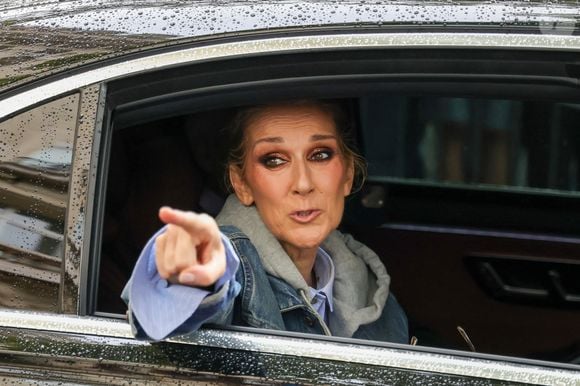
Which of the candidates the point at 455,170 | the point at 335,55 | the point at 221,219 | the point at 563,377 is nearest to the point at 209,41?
the point at 335,55

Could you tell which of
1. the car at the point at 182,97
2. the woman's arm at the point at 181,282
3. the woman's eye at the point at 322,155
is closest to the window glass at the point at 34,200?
the car at the point at 182,97

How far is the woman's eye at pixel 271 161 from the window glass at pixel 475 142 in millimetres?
1644

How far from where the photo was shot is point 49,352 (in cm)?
206

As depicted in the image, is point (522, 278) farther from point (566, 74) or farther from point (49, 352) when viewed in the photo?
point (49, 352)

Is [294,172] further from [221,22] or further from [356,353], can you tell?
[356,353]

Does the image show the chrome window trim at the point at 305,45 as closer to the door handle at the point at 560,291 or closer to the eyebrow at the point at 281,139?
the eyebrow at the point at 281,139

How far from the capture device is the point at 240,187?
2607mm

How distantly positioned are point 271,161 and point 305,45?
0.44m

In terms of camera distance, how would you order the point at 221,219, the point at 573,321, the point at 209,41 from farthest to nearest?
the point at 573,321, the point at 221,219, the point at 209,41

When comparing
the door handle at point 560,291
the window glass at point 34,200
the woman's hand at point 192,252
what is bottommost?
the woman's hand at point 192,252

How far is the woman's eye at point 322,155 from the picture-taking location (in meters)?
2.54

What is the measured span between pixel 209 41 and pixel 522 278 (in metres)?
1.89

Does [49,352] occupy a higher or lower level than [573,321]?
lower

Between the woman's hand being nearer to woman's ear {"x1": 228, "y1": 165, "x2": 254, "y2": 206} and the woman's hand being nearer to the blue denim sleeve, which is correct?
the blue denim sleeve
